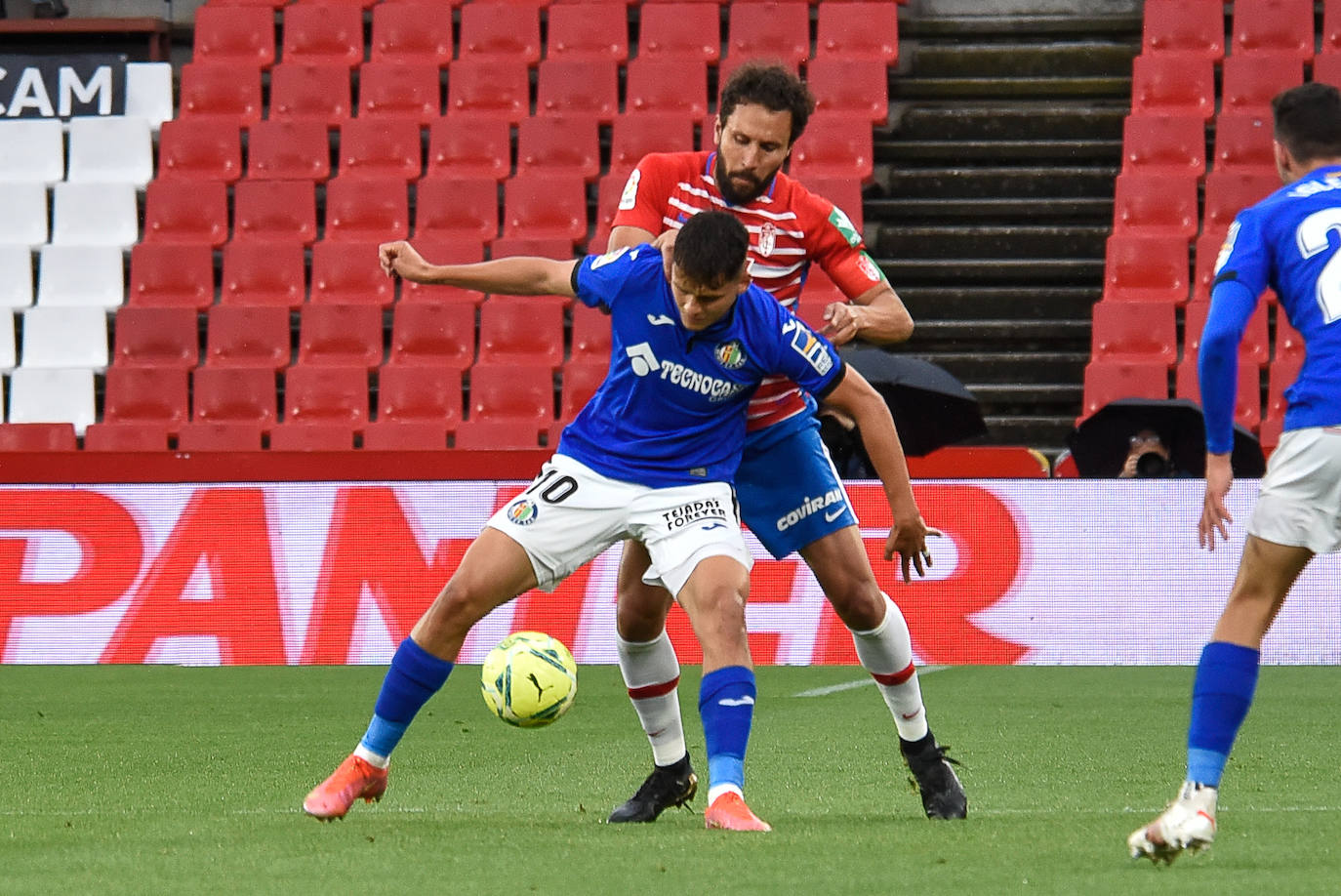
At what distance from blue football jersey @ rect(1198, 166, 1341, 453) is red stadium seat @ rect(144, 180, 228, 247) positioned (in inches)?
460

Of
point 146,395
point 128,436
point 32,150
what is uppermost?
point 32,150

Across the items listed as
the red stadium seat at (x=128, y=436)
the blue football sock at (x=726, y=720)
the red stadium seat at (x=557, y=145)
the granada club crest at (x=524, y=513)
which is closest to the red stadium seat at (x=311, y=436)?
the red stadium seat at (x=128, y=436)

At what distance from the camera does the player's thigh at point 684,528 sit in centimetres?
511

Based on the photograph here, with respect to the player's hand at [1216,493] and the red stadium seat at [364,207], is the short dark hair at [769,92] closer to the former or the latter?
the player's hand at [1216,493]

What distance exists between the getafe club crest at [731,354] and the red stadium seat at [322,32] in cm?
1146

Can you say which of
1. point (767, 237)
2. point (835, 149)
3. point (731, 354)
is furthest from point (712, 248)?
point (835, 149)

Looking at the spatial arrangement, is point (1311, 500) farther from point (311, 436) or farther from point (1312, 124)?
point (311, 436)

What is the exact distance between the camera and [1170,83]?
1489 cm

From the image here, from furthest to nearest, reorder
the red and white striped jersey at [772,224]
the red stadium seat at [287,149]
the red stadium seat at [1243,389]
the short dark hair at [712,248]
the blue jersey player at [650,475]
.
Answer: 1. the red stadium seat at [287,149]
2. the red stadium seat at [1243,389]
3. the red and white striped jersey at [772,224]
4. the blue jersey player at [650,475]
5. the short dark hair at [712,248]

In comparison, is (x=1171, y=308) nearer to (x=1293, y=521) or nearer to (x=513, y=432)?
(x=513, y=432)

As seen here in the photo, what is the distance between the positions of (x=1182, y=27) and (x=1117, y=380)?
11.3ft

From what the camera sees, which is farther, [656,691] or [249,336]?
[249,336]

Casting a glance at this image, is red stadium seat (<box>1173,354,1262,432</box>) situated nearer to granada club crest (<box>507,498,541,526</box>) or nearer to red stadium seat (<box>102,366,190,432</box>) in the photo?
red stadium seat (<box>102,366,190,432</box>)

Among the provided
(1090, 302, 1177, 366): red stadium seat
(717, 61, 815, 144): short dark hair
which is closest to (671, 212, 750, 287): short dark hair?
(717, 61, 815, 144): short dark hair
